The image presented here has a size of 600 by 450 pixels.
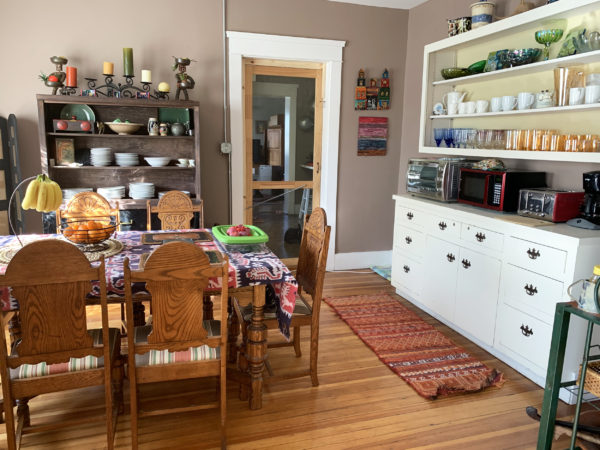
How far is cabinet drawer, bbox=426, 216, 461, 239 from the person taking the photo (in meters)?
3.23

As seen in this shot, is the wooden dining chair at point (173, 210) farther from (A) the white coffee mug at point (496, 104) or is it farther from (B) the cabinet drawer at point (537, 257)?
(A) the white coffee mug at point (496, 104)

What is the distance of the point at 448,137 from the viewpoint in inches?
146

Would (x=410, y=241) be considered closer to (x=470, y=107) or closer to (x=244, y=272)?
(x=470, y=107)

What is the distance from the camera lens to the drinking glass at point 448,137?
3678 millimetres

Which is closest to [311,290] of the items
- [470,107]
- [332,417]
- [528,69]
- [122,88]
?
[332,417]

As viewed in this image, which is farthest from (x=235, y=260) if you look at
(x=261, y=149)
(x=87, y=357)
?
(x=261, y=149)

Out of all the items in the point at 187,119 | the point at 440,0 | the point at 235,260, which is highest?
the point at 440,0

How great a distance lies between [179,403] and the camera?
240 cm

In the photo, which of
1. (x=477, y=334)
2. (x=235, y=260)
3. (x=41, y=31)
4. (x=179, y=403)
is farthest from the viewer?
(x=41, y=31)

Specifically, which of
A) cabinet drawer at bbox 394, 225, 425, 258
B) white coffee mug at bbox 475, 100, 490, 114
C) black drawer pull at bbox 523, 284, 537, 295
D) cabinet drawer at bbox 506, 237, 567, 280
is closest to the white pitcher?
white coffee mug at bbox 475, 100, 490, 114

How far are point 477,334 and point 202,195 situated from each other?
264 centimetres

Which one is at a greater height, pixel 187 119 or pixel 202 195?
pixel 187 119

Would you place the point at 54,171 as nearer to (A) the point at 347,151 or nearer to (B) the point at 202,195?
(B) the point at 202,195

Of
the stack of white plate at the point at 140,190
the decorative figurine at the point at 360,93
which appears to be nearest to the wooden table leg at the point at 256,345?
the stack of white plate at the point at 140,190
